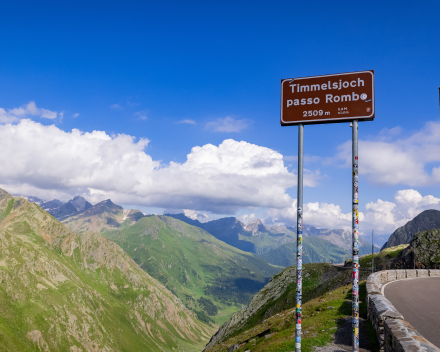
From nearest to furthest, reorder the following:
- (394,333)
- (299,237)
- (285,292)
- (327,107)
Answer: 1. (394,333)
2. (299,237)
3. (327,107)
4. (285,292)

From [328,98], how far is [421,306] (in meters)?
20.7

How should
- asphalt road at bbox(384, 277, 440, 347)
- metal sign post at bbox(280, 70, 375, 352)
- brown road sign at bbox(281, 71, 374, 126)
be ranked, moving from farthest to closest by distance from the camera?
1. asphalt road at bbox(384, 277, 440, 347)
2. brown road sign at bbox(281, 71, 374, 126)
3. metal sign post at bbox(280, 70, 375, 352)

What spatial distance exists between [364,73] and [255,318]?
230ft

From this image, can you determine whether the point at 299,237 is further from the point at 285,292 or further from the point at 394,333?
the point at 285,292

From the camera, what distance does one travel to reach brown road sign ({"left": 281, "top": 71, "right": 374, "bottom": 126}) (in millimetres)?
12906

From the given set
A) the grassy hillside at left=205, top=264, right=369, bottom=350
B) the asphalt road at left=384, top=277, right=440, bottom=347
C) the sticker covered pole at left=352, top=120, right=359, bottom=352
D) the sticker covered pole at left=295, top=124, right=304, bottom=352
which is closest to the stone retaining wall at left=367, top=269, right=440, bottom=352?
the sticker covered pole at left=352, top=120, right=359, bottom=352

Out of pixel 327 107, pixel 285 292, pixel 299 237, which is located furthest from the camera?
pixel 285 292

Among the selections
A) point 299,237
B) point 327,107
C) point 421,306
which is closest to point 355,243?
point 299,237

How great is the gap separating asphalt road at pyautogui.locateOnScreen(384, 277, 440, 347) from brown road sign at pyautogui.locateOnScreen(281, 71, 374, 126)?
1285 cm

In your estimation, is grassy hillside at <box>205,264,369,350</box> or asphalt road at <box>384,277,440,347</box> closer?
asphalt road at <box>384,277,440,347</box>

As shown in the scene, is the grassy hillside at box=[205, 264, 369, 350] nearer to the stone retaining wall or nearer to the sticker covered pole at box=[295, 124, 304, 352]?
the stone retaining wall

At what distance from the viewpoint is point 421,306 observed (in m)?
23.6

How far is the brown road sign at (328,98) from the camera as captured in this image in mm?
12906

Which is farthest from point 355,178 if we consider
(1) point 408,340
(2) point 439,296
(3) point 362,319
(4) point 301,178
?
→ (2) point 439,296
